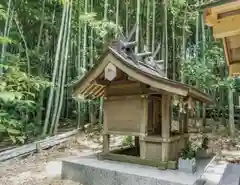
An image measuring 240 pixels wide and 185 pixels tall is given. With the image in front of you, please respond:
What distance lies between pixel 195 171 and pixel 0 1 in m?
6.82

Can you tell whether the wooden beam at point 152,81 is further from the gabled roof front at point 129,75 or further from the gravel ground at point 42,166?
the gravel ground at point 42,166

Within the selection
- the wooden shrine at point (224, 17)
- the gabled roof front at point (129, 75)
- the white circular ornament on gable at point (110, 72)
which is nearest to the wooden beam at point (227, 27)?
the wooden shrine at point (224, 17)

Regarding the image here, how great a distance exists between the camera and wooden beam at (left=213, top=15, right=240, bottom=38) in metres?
1.99

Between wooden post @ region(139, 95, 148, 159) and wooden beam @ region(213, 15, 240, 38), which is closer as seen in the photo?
wooden beam @ region(213, 15, 240, 38)

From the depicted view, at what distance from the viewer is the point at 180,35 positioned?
34.7 ft

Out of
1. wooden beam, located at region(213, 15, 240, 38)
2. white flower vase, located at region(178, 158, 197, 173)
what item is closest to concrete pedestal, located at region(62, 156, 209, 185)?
white flower vase, located at region(178, 158, 197, 173)

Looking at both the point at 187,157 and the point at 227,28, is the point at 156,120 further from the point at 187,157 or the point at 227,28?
the point at 227,28

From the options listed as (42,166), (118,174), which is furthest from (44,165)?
(118,174)

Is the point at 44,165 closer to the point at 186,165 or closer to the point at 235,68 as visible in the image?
the point at 186,165

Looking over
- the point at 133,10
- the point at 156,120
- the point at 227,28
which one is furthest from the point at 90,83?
the point at 133,10

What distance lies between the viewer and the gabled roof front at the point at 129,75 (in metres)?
3.94

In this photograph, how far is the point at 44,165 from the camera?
553 cm

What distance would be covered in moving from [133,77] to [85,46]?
4.88 metres

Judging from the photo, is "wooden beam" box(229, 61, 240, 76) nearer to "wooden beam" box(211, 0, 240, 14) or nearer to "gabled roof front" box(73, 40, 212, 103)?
"wooden beam" box(211, 0, 240, 14)
